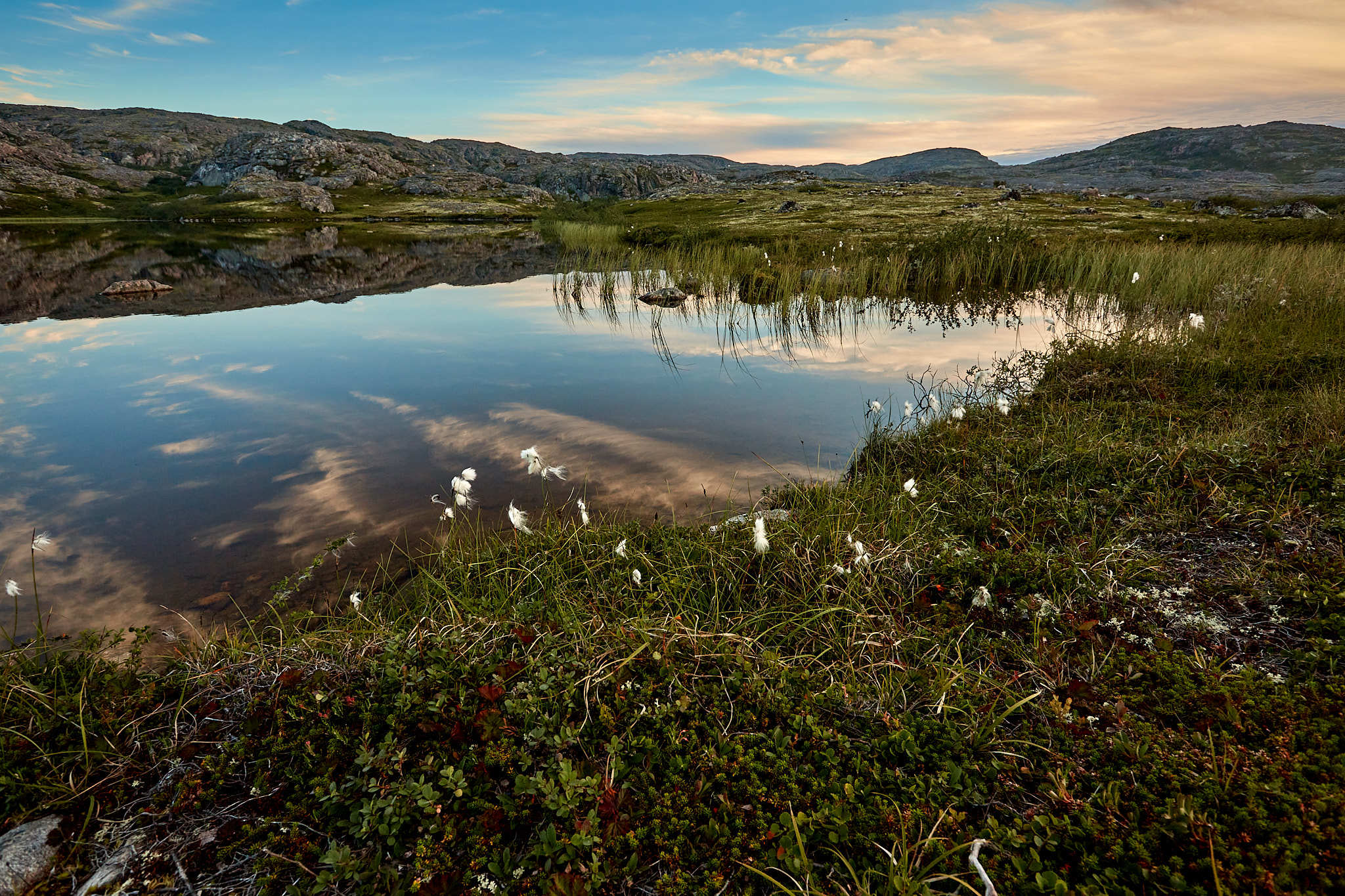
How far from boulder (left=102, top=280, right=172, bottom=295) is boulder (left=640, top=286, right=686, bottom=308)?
A: 19.4 meters

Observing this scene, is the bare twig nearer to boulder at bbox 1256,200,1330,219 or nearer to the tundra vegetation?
the tundra vegetation

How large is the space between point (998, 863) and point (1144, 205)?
69.4 metres

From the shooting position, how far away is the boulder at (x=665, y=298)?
20141 mm

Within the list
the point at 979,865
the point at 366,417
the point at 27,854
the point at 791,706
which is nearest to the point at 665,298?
the point at 366,417

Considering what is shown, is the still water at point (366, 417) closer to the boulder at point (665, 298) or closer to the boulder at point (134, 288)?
the boulder at point (665, 298)

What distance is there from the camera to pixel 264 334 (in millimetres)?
17062

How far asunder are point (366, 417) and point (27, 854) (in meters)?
8.67

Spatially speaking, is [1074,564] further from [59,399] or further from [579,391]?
[59,399]

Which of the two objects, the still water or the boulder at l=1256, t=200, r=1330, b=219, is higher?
the boulder at l=1256, t=200, r=1330, b=219

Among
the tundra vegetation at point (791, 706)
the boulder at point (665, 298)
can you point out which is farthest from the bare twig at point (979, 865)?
the boulder at point (665, 298)

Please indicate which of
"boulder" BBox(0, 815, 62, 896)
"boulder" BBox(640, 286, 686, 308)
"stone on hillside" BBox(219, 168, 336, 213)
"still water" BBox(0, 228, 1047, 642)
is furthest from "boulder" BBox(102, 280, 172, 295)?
"stone on hillside" BBox(219, 168, 336, 213)

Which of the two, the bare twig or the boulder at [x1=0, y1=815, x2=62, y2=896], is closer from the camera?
the bare twig

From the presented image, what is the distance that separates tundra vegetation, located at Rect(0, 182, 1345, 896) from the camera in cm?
254

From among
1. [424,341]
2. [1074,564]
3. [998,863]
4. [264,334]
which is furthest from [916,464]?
[264,334]
